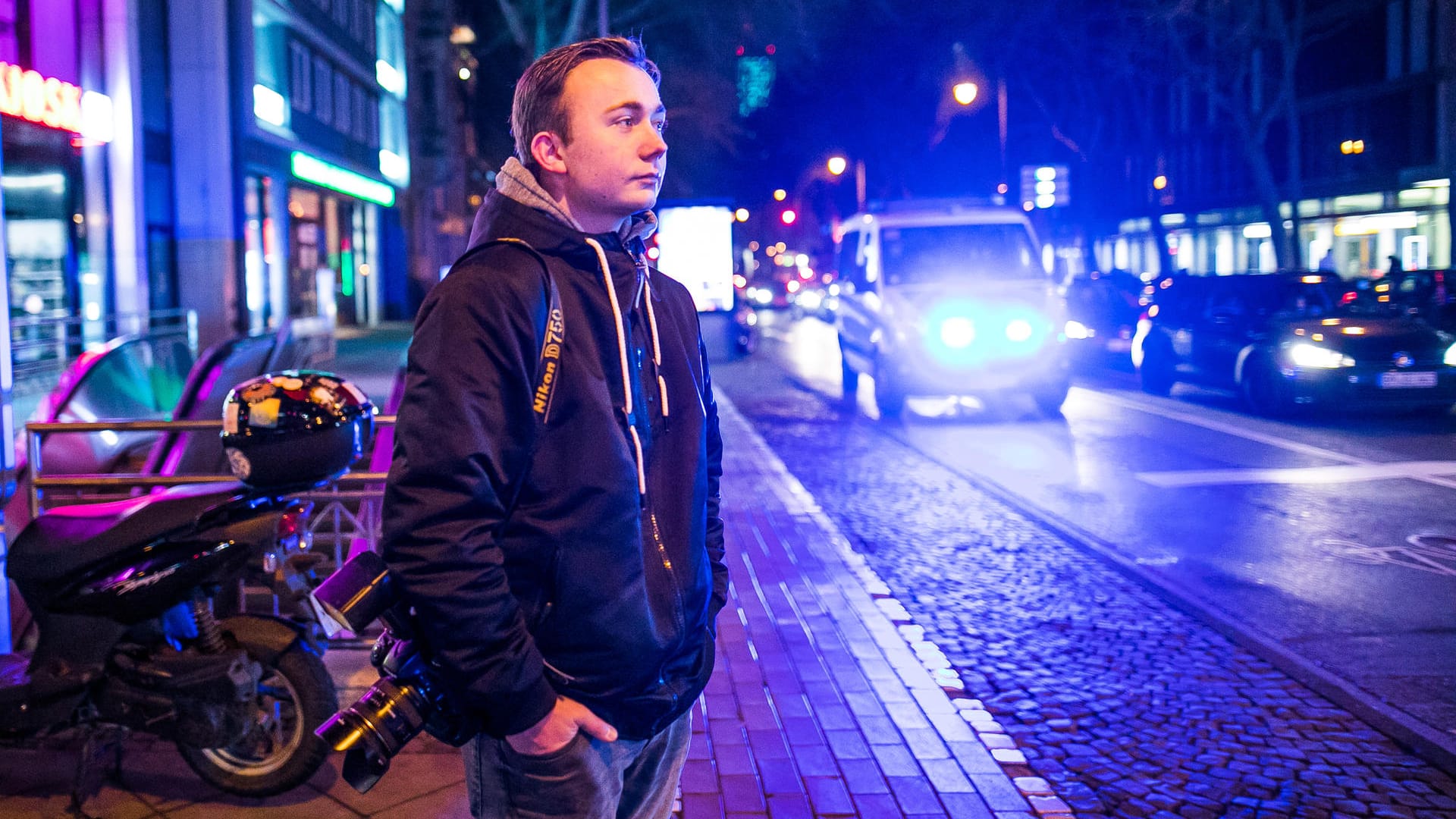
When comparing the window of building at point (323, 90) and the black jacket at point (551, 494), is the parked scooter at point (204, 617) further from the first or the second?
the window of building at point (323, 90)

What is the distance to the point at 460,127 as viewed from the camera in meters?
50.8

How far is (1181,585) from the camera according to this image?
Result: 6742mm

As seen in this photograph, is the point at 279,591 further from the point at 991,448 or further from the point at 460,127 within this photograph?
the point at 460,127

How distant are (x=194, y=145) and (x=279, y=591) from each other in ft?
60.1

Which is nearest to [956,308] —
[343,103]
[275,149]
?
[275,149]

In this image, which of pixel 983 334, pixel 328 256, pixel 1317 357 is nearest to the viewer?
pixel 1317 357

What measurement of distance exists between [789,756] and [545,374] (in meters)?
2.69

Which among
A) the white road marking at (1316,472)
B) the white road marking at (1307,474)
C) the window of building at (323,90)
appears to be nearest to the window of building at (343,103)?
the window of building at (323,90)

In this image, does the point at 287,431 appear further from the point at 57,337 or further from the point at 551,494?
the point at 57,337

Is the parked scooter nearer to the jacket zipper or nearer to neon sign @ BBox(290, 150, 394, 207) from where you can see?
the jacket zipper

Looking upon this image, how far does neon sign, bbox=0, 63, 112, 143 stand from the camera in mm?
13844

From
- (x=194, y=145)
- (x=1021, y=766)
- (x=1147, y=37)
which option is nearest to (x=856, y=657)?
(x=1021, y=766)

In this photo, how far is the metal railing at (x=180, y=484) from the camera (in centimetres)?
477

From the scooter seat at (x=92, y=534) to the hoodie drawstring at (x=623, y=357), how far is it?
2.21 meters
